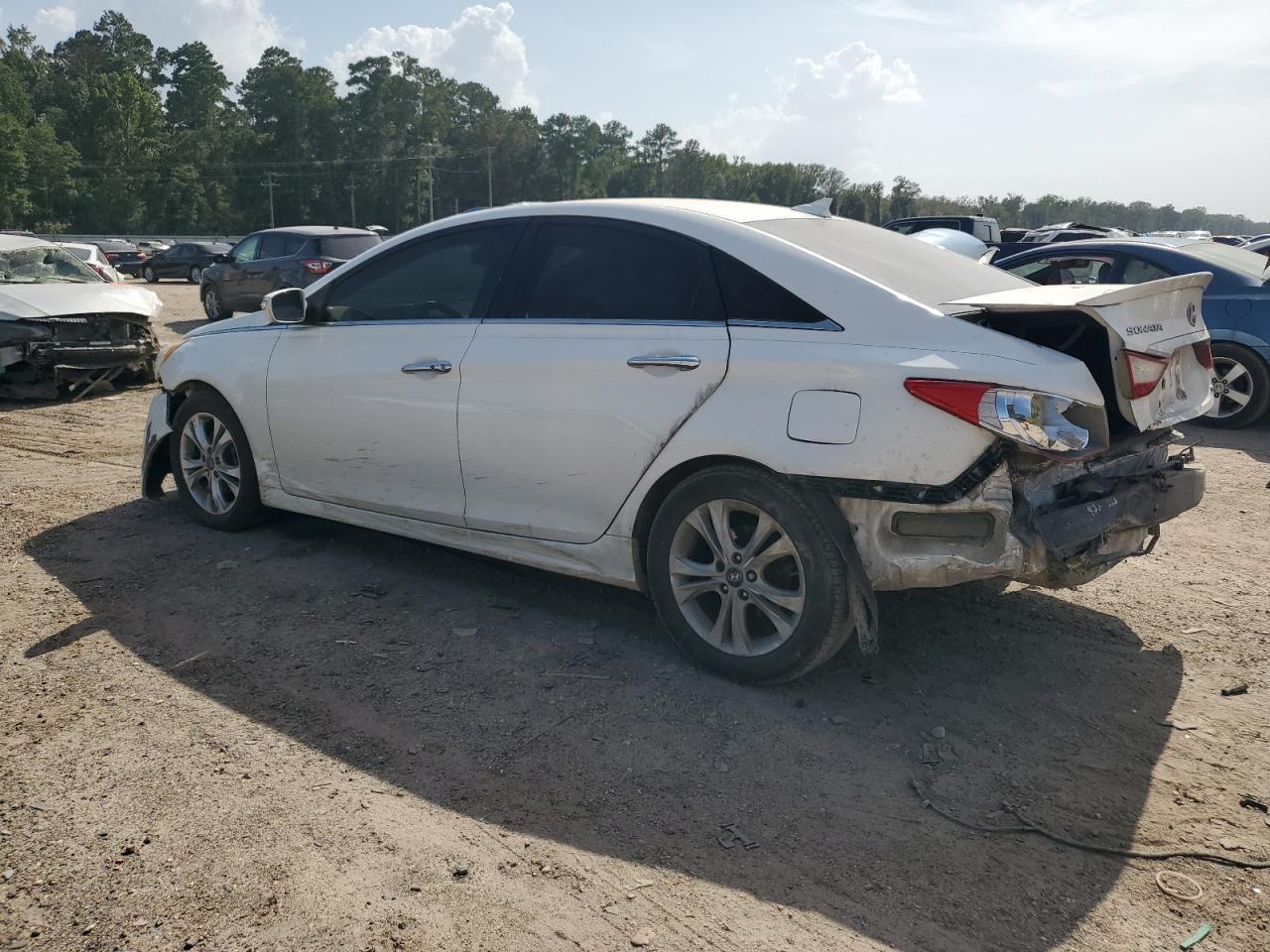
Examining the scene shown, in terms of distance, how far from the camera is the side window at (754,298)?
148 inches

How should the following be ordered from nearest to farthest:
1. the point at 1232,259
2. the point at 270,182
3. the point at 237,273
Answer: the point at 1232,259, the point at 237,273, the point at 270,182

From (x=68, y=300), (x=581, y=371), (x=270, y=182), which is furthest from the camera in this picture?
(x=270, y=182)

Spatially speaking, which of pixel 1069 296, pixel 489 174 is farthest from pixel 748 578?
pixel 489 174

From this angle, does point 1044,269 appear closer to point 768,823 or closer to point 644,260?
point 644,260

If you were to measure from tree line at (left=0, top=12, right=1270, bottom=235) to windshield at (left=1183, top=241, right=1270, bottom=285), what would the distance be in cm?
7528

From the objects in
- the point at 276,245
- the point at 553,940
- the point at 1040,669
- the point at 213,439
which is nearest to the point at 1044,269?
the point at 1040,669

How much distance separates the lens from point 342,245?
17.3 m

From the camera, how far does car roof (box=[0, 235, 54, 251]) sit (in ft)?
34.8

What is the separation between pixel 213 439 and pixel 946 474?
405 centimetres

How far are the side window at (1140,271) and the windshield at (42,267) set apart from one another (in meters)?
10.3

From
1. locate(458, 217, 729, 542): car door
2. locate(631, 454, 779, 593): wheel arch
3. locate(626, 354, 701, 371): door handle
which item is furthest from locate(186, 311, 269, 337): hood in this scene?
locate(631, 454, 779, 593): wheel arch

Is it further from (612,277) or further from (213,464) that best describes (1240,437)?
(213,464)

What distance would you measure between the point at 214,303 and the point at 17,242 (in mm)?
7917

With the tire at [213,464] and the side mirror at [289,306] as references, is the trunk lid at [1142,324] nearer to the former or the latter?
the side mirror at [289,306]
